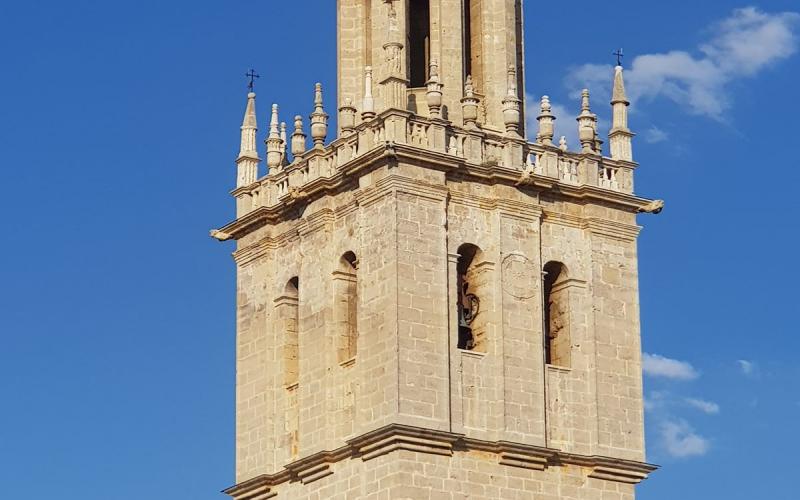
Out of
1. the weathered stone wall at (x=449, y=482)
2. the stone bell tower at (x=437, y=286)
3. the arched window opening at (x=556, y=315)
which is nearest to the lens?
the weathered stone wall at (x=449, y=482)

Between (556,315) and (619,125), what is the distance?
475cm

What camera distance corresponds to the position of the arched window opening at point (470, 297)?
5750 centimetres

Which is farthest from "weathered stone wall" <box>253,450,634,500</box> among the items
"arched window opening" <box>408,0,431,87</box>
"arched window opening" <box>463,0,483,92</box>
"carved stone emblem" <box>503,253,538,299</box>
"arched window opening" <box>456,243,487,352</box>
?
"arched window opening" <box>408,0,431,87</box>

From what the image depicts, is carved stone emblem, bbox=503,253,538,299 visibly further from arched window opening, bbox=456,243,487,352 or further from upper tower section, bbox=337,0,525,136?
upper tower section, bbox=337,0,525,136

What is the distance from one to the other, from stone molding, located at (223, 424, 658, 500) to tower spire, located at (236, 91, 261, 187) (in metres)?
7.00

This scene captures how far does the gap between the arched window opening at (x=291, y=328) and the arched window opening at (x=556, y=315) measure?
210 inches

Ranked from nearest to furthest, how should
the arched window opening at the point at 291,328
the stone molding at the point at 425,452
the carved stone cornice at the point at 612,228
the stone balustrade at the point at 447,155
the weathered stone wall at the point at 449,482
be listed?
the weathered stone wall at the point at 449,482 → the stone molding at the point at 425,452 → the stone balustrade at the point at 447,155 → the carved stone cornice at the point at 612,228 → the arched window opening at the point at 291,328

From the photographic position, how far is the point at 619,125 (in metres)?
60.9

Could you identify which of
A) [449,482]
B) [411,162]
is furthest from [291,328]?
[449,482]

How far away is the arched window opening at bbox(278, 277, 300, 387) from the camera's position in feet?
195

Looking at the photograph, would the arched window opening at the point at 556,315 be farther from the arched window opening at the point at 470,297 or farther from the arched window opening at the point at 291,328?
the arched window opening at the point at 291,328

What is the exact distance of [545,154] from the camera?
59188mm

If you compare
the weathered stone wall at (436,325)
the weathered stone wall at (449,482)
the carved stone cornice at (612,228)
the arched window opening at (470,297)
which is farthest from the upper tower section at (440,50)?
the weathered stone wall at (449,482)

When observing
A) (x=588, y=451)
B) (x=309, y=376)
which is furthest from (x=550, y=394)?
(x=309, y=376)
